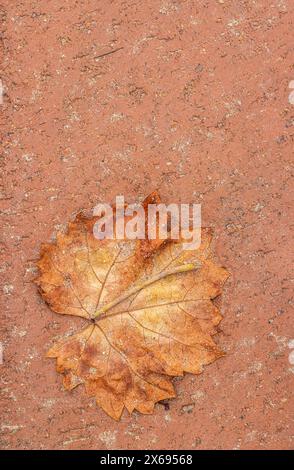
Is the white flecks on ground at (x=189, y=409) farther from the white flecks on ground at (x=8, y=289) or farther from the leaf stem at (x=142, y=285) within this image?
the white flecks on ground at (x=8, y=289)

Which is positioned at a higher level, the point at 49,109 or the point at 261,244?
the point at 49,109

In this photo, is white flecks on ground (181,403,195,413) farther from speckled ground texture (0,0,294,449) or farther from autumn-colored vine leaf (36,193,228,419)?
autumn-colored vine leaf (36,193,228,419)

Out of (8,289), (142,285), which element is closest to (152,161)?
(142,285)

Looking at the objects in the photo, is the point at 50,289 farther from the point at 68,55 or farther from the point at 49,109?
the point at 68,55

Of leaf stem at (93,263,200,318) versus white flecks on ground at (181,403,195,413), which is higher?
leaf stem at (93,263,200,318)

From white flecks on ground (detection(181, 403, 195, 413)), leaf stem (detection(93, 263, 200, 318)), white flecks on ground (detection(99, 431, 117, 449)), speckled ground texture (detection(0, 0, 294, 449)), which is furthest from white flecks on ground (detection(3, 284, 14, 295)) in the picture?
white flecks on ground (detection(181, 403, 195, 413))

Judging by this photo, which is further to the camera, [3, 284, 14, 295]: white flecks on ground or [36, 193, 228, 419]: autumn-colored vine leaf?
[3, 284, 14, 295]: white flecks on ground
